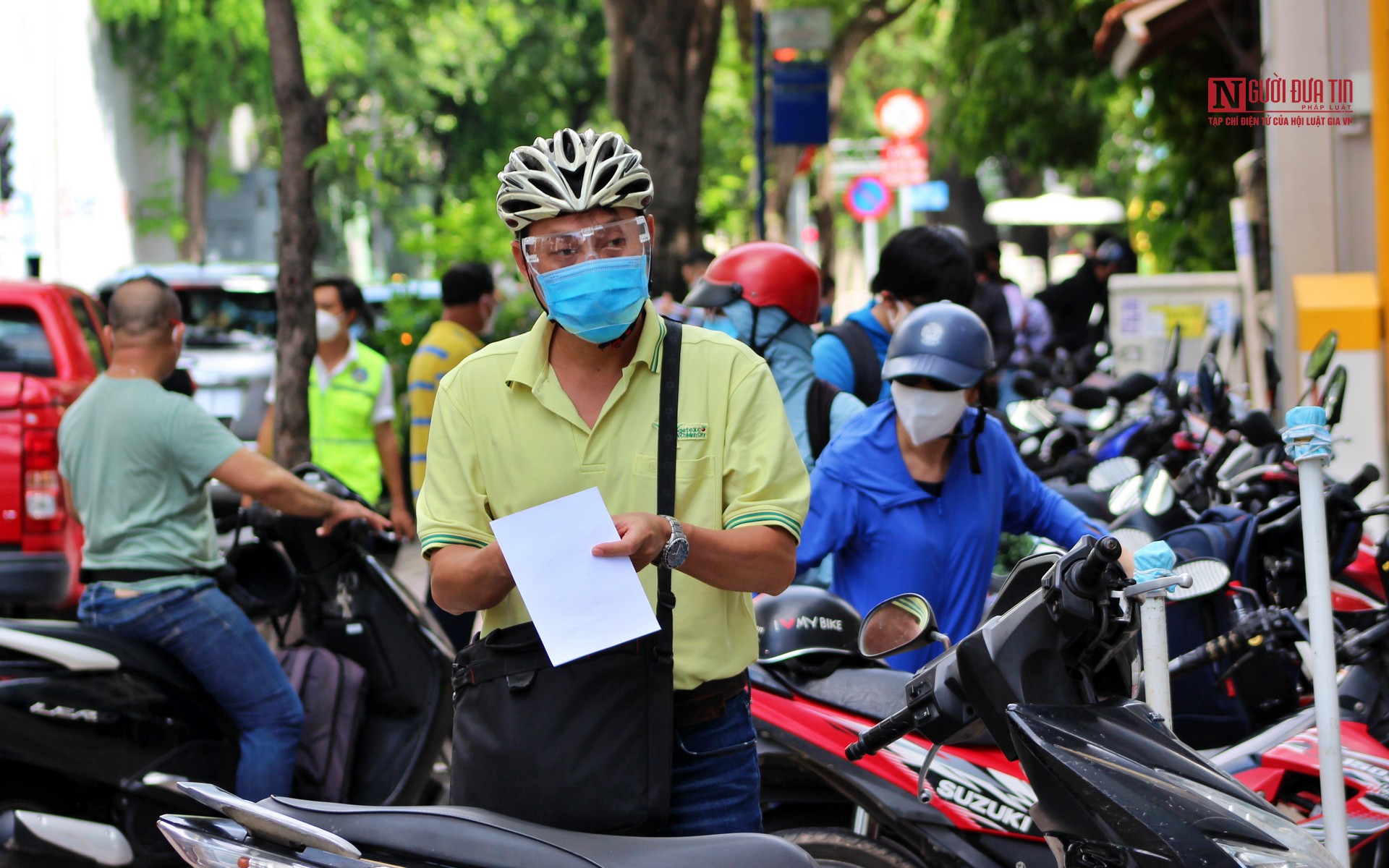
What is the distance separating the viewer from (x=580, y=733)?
2.25m

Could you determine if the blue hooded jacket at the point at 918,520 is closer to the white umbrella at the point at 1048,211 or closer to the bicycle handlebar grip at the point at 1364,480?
the bicycle handlebar grip at the point at 1364,480

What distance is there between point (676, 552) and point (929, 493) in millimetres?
1532

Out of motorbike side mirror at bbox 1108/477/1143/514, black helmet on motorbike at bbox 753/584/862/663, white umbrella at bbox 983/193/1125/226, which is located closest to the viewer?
black helmet on motorbike at bbox 753/584/862/663

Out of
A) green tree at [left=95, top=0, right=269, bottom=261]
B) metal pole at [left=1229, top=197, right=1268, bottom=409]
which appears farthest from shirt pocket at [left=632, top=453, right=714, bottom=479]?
green tree at [left=95, top=0, right=269, bottom=261]

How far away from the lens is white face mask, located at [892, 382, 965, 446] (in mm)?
3457

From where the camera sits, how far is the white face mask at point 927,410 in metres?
3.46

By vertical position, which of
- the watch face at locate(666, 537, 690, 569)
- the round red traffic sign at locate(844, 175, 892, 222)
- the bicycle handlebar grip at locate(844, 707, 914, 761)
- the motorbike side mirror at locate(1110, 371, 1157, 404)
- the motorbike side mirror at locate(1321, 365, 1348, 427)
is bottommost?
the bicycle handlebar grip at locate(844, 707, 914, 761)

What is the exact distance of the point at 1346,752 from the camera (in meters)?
3.09

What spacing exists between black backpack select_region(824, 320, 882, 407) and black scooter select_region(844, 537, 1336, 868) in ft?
8.87

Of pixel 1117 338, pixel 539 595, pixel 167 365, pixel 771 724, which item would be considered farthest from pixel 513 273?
pixel 539 595

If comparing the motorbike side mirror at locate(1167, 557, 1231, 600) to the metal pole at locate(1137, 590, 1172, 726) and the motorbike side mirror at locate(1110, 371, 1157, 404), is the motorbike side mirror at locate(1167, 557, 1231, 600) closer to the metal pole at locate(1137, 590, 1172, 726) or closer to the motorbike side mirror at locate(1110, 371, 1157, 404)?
the metal pole at locate(1137, 590, 1172, 726)

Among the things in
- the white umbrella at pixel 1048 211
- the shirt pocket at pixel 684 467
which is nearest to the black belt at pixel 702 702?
the shirt pocket at pixel 684 467

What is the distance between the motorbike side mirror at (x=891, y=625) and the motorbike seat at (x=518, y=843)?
368 mm

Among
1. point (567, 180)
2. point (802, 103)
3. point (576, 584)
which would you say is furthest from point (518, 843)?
point (802, 103)
